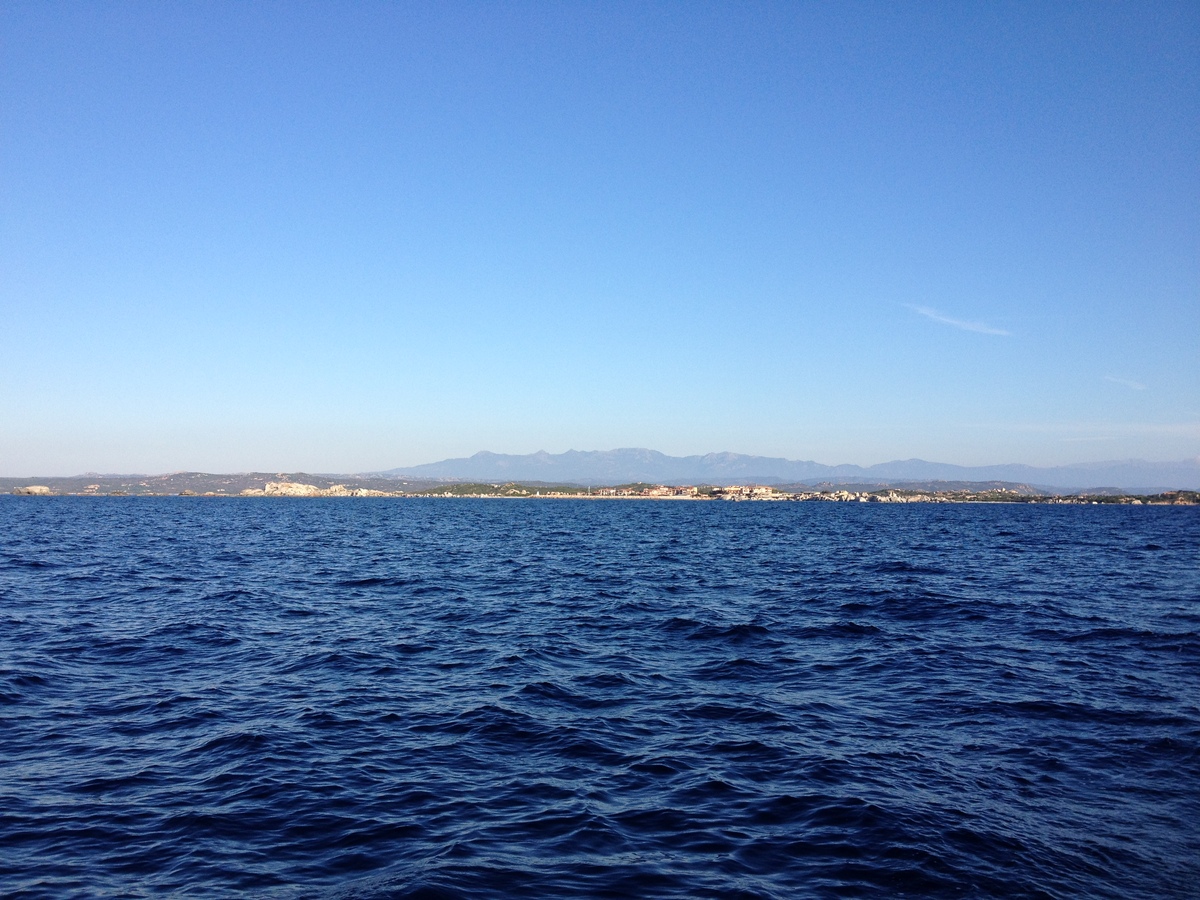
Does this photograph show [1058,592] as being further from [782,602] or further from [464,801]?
[464,801]

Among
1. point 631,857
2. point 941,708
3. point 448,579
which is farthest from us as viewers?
point 448,579

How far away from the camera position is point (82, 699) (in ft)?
66.1

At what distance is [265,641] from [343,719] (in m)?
10.8

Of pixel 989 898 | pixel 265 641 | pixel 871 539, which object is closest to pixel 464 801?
pixel 989 898

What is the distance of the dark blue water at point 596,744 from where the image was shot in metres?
11.6

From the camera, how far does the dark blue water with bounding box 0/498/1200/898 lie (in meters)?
11.6

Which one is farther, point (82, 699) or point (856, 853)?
point (82, 699)

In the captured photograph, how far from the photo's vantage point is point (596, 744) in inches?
673

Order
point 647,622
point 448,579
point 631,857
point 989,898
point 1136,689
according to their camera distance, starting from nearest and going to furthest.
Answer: point 989,898 → point 631,857 → point 1136,689 → point 647,622 → point 448,579

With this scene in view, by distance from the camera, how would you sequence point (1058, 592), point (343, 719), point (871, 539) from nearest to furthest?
point (343, 719), point (1058, 592), point (871, 539)

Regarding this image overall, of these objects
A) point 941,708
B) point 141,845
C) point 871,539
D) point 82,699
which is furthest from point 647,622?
point 871,539

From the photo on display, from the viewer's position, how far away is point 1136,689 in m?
21.7

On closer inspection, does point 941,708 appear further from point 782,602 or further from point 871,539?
point 871,539

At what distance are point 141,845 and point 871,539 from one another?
84635mm
